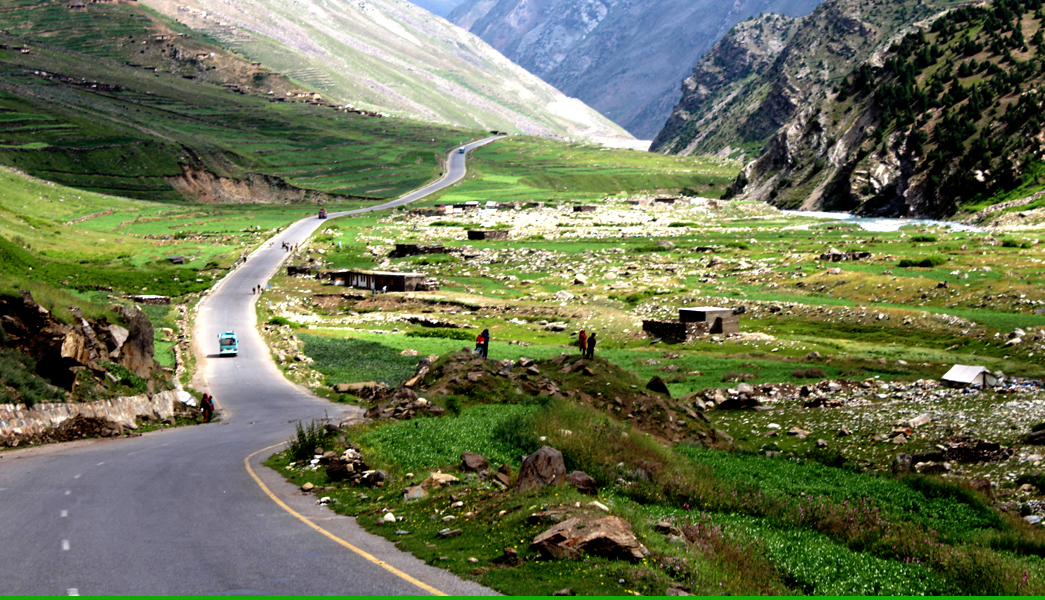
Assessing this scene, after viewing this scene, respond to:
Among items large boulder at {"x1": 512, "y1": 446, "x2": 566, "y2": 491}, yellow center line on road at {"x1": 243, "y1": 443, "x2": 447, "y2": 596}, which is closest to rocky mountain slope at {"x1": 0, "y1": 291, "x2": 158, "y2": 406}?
yellow center line on road at {"x1": 243, "y1": 443, "x2": 447, "y2": 596}

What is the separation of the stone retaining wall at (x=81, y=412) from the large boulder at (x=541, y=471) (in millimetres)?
18149

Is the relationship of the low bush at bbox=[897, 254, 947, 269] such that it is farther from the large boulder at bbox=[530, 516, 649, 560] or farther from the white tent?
the large boulder at bbox=[530, 516, 649, 560]

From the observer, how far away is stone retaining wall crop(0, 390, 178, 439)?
25281 mm

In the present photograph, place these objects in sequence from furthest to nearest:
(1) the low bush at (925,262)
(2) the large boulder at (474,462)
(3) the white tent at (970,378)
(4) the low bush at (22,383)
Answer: (1) the low bush at (925,262) < (3) the white tent at (970,378) < (4) the low bush at (22,383) < (2) the large boulder at (474,462)

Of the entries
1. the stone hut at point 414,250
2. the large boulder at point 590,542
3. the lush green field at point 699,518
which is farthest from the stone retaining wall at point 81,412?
the stone hut at point 414,250

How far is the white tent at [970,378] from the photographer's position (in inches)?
1253

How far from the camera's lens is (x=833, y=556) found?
14297 mm

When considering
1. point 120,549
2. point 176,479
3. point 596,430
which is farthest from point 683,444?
point 120,549

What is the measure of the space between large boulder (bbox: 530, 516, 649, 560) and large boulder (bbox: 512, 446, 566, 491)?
305cm

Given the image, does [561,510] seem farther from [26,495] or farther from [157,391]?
[157,391]

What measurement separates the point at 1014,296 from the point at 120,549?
54.9 metres

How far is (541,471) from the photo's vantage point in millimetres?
16453

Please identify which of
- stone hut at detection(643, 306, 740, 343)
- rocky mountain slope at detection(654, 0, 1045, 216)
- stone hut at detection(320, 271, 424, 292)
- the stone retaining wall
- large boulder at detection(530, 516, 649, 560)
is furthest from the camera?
rocky mountain slope at detection(654, 0, 1045, 216)

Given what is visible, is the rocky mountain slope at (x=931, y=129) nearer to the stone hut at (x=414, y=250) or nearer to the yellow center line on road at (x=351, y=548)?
the stone hut at (x=414, y=250)
